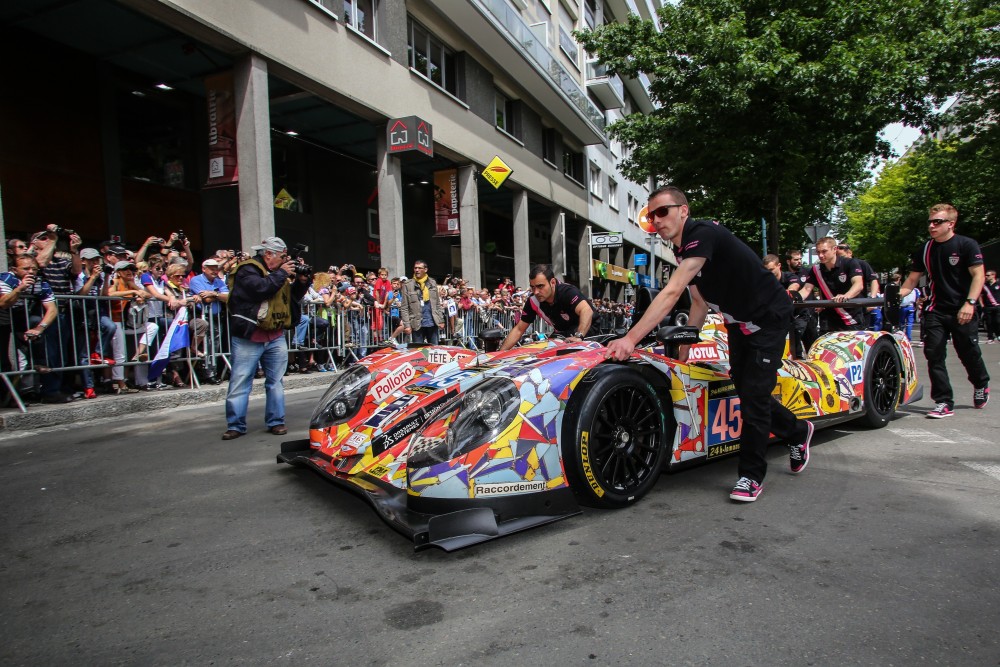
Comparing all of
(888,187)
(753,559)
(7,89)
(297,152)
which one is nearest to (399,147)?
(297,152)

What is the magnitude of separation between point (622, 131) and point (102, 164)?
13.6m

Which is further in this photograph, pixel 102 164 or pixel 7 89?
pixel 102 164

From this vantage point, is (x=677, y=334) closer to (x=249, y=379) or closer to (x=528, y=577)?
(x=528, y=577)

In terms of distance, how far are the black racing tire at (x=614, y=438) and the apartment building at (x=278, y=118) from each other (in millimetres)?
9413

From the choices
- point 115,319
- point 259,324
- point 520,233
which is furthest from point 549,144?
point 259,324

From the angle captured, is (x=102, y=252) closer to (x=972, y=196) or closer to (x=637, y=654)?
(x=637, y=654)

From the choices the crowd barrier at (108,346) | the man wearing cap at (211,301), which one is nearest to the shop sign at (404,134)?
the crowd barrier at (108,346)

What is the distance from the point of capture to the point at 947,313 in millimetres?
5598

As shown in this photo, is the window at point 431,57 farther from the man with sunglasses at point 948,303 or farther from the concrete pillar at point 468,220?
the man with sunglasses at point 948,303

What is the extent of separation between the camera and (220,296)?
7785mm

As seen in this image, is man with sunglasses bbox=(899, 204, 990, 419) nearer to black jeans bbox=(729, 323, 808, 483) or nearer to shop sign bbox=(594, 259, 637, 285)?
black jeans bbox=(729, 323, 808, 483)

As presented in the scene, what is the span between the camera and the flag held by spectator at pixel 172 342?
285 inches

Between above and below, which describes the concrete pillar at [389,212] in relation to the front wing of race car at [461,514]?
above

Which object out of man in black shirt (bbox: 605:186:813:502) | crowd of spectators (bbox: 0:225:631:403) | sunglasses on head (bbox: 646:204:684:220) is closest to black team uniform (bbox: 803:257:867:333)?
crowd of spectators (bbox: 0:225:631:403)
